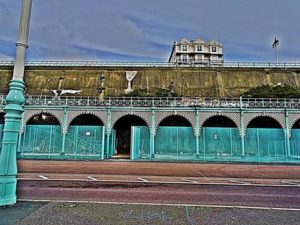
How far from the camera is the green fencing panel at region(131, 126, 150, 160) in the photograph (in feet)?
83.6

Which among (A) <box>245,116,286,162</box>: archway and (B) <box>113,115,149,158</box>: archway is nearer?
(A) <box>245,116,286,162</box>: archway

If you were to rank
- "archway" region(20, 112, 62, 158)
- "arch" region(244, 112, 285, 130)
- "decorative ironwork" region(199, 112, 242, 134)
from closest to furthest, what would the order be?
"archway" region(20, 112, 62, 158) → "arch" region(244, 112, 285, 130) → "decorative ironwork" region(199, 112, 242, 134)

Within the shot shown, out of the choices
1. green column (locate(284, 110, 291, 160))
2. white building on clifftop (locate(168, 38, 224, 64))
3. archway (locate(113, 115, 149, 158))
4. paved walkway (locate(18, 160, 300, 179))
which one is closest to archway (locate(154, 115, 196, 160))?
archway (locate(113, 115, 149, 158))

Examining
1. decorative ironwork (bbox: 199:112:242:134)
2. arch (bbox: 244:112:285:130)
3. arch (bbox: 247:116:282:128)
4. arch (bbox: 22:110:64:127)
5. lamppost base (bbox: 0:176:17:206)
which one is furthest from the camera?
arch (bbox: 247:116:282:128)

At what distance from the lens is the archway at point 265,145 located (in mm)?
25955

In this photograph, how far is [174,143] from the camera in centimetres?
2789

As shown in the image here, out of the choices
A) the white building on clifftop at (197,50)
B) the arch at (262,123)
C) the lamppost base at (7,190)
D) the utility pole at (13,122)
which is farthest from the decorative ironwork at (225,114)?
the white building on clifftop at (197,50)

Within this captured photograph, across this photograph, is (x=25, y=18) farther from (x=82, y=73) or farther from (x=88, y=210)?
(x=82, y=73)

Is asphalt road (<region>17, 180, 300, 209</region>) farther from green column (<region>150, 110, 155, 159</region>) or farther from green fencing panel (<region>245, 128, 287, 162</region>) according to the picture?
green fencing panel (<region>245, 128, 287, 162</region>)

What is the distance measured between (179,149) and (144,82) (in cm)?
1848

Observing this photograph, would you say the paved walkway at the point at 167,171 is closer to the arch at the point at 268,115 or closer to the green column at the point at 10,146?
the green column at the point at 10,146

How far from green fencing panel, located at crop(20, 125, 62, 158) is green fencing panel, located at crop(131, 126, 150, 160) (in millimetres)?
7150

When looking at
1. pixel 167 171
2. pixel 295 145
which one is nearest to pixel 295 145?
pixel 295 145

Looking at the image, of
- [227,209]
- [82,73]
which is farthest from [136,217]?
[82,73]
